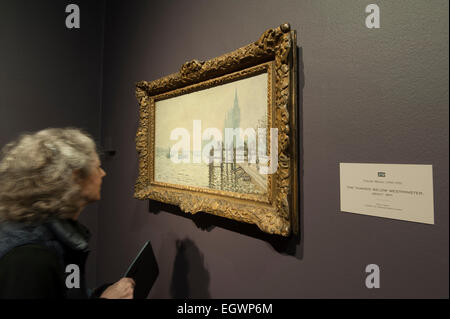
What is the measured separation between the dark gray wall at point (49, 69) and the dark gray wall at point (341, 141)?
1189 millimetres

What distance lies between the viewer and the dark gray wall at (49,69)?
1879mm

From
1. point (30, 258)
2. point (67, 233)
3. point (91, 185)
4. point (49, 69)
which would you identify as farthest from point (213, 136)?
point (49, 69)

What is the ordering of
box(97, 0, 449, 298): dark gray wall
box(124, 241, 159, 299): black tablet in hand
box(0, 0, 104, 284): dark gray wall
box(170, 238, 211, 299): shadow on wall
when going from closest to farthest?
box(97, 0, 449, 298): dark gray wall, box(124, 241, 159, 299): black tablet in hand, box(170, 238, 211, 299): shadow on wall, box(0, 0, 104, 284): dark gray wall

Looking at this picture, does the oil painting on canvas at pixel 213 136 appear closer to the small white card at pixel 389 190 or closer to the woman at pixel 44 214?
the small white card at pixel 389 190

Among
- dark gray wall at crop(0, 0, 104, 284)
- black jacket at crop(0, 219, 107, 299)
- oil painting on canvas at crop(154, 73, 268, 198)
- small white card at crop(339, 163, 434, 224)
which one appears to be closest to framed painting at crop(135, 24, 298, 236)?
oil painting on canvas at crop(154, 73, 268, 198)

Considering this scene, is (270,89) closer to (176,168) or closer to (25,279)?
(176,168)

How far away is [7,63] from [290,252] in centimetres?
222

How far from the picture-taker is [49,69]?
2.03 meters

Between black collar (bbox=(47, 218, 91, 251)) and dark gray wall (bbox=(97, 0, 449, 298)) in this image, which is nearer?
dark gray wall (bbox=(97, 0, 449, 298))

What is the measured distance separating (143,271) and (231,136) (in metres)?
0.79

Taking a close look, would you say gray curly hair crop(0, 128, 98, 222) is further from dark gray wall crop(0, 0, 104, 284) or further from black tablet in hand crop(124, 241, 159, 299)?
dark gray wall crop(0, 0, 104, 284)

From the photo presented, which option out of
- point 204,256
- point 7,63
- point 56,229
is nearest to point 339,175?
point 204,256

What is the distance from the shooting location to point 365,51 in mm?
798

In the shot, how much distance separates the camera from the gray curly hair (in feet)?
2.92
